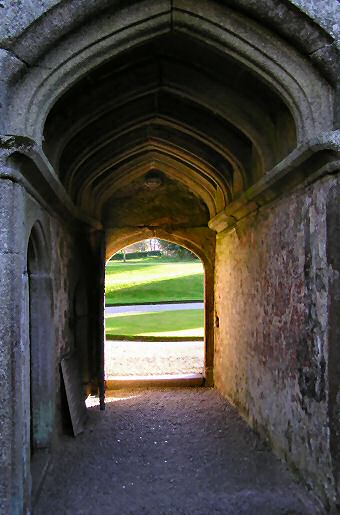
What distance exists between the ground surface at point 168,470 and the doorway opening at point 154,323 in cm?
265

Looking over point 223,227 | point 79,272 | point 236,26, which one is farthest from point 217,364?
point 236,26

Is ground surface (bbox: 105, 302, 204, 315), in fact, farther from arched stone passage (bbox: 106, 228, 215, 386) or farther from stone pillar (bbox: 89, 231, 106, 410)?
stone pillar (bbox: 89, 231, 106, 410)

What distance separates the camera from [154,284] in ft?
100

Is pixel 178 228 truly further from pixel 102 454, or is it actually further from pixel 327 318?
pixel 327 318

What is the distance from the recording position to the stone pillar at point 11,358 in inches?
117

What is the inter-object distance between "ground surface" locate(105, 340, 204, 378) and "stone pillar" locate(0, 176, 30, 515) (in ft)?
19.7

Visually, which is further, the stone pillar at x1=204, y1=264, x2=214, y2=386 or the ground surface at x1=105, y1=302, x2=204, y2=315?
the ground surface at x1=105, y1=302, x2=204, y2=315

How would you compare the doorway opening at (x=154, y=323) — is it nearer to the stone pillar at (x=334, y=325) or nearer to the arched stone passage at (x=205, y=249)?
the arched stone passage at (x=205, y=249)

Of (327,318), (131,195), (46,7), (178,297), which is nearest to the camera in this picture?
(46,7)

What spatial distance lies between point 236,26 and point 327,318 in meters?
2.28

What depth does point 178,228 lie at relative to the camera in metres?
8.65

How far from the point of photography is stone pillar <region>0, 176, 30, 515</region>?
117 inches

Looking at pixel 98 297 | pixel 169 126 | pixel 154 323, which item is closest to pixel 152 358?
pixel 98 297

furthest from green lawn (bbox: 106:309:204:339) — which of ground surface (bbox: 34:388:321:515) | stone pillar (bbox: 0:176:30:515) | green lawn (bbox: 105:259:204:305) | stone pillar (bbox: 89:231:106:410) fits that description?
stone pillar (bbox: 0:176:30:515)
